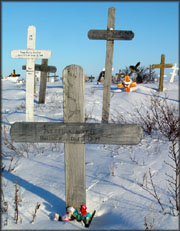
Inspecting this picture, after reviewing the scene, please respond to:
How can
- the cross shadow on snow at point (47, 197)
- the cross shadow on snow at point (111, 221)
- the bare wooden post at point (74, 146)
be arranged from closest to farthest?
the cross shadow on snow at point (111, 221) < the bare wooden post at point (74, 146) < the cross shadow on snow at point (47, 197)

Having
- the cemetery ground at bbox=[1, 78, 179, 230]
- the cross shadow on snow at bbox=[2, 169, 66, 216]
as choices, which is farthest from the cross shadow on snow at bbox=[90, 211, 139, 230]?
the cross shadow on snow at bbox=[2, 169, 66, 216]

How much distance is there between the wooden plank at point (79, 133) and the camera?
2.45 metres

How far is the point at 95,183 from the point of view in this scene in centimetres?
319

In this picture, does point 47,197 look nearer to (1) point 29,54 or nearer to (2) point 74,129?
(2) point 74,129

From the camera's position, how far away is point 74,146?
8.50 feet

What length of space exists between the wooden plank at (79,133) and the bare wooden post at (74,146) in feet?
0.33

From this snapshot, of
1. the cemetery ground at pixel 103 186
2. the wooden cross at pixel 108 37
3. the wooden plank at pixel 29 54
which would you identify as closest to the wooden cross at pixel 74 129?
the cemetery ground at pixel 103 186

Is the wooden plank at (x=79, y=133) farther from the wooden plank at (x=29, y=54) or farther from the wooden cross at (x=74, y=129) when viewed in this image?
the wooden plank at (x=29, y=54)

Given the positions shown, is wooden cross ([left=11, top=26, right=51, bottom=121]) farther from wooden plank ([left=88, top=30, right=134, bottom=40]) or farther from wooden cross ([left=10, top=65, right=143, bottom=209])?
wooden cross ([left=10, top=65, right=143, bottom=209])

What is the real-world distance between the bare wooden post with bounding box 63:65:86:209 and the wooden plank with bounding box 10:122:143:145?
0.33 ft

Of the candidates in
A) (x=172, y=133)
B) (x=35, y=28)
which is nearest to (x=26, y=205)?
(x=172, y=133)

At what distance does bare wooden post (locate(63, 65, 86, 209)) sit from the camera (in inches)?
97.6

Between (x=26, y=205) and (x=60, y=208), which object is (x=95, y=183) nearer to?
Result: (x=60, y=208)

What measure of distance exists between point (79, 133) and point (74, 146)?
188 mm
